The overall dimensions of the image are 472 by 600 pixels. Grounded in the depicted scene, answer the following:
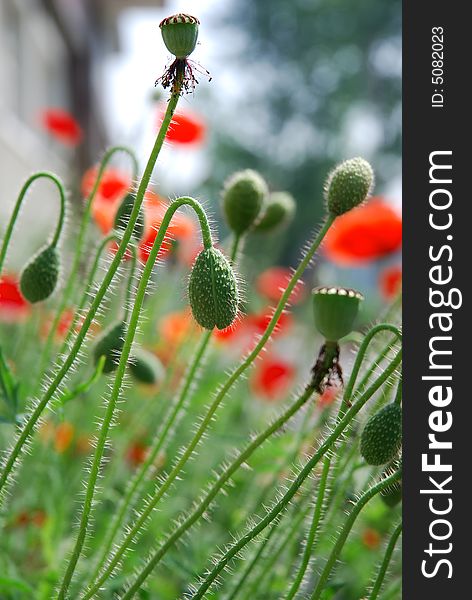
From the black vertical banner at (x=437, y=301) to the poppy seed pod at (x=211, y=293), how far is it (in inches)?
5.8

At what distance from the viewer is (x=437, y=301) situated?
0.77 meters

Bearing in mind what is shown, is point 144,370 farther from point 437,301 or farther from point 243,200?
point 437,301

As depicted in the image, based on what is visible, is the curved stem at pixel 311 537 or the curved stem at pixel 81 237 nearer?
the curved stem at pixel 311 537

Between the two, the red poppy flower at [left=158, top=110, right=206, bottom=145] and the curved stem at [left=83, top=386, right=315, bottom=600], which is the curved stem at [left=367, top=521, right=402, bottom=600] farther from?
the red poppy flower at [left=158, top=110, right=206, bottom=145]

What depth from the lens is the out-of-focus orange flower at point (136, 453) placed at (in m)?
1.70

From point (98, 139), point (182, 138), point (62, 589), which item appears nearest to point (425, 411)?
point (62, 589)

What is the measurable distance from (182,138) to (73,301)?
1.07 meters

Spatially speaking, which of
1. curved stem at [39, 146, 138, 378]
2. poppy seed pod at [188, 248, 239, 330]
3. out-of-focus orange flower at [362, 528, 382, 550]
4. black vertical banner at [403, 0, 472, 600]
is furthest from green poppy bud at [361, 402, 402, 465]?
out-of-focus orange flower at [362, 528, 382, 550]

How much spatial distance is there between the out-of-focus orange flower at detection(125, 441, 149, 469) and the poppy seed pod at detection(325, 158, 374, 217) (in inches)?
33.4

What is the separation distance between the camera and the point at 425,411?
752 mm

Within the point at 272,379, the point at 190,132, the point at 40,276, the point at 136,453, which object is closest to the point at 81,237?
the point at 40,276

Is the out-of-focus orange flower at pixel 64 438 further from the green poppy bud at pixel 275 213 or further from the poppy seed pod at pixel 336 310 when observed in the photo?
the poppy seed pod at pixel 336 310

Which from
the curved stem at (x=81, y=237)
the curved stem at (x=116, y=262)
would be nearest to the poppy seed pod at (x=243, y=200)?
the curved stem at (x=81, y=237)

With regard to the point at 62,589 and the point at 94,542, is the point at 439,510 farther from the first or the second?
the point at 94,542
